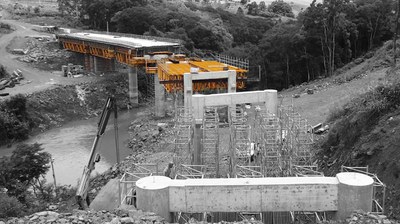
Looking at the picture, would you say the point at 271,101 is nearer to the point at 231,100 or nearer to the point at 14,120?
the point at 231,100

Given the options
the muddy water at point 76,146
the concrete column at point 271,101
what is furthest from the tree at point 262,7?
the concrete column at point 271,101

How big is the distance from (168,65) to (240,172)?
19235 millimetres

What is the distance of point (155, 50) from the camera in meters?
45.3

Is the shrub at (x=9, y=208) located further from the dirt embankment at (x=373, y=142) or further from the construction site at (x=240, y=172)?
the dirt embankment at (x=373, y=142)

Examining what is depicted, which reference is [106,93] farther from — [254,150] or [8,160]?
[254,150]

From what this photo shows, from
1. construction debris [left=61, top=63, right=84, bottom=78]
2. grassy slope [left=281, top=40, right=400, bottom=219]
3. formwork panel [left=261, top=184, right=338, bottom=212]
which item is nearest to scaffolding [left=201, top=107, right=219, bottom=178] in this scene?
formwork panel [left=261, top=184, right=338, bottom=212]

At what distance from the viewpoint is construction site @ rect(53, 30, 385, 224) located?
546 inches

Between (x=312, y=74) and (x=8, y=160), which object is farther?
(x=312, y=74)

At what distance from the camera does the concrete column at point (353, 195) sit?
1352 centimetres

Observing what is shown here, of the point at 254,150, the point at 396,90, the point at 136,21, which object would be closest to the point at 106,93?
the point at 136,21

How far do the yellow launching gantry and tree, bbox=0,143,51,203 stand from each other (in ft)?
36.8

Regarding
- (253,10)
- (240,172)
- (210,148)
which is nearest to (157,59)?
(210,148)

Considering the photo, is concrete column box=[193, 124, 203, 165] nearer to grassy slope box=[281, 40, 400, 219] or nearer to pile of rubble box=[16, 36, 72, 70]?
grassy slope box=[281, 40, 400, 219]

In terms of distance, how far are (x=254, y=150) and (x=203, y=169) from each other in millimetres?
2835
